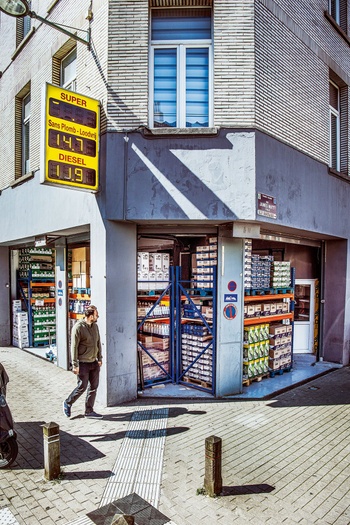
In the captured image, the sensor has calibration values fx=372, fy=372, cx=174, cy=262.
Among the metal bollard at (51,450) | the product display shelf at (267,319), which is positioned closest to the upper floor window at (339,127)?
the product display shelf at (267,319)

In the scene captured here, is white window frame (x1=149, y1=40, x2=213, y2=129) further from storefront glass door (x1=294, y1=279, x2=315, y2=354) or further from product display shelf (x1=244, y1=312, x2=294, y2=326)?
storefront glass door (x1=294, y1=279, x2=315, y2=354)

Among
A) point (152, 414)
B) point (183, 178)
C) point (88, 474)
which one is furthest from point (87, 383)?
point (183, 178)

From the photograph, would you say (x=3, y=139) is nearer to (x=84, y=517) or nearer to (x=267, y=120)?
(x=267, y=120)

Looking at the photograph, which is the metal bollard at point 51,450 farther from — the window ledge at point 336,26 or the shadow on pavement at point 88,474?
the window ledge at point 336,26

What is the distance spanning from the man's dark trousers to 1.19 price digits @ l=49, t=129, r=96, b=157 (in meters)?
3.99

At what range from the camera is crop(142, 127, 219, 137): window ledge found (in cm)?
732

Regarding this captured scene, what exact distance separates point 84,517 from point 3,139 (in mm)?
12886

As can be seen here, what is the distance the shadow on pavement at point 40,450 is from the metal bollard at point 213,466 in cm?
178

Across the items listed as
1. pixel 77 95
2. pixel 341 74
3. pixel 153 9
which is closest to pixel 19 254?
pixel 77 95

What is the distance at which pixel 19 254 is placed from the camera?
547 inches

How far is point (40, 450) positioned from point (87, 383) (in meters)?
1.43

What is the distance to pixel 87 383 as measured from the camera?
6836 millimetres

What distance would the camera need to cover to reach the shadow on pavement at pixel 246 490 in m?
4.50

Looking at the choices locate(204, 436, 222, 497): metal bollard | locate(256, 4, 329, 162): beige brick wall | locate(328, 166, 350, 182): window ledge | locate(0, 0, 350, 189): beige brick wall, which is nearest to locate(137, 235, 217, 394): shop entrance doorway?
locate(0, 0, 350, 189): beige brick wall
